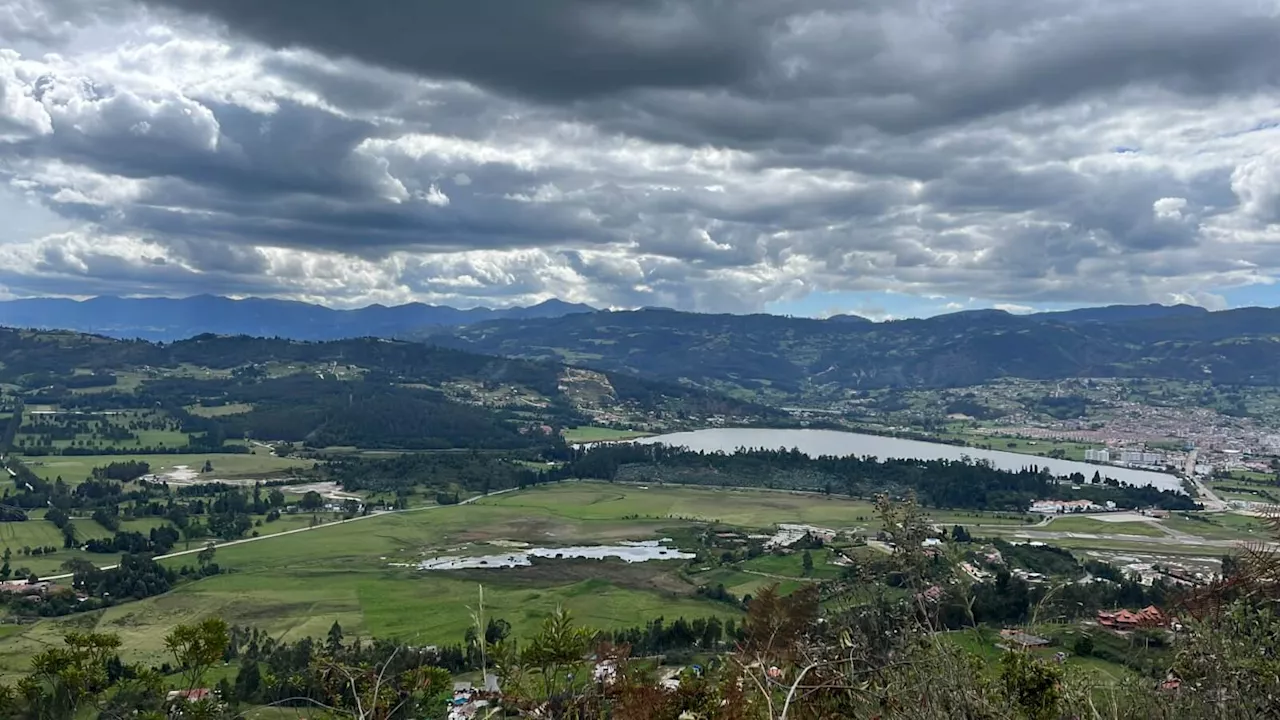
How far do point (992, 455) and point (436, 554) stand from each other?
79.1 metres

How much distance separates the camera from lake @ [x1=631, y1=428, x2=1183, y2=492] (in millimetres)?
95062

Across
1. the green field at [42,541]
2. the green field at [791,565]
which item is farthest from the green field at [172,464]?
the green field at [791,565]

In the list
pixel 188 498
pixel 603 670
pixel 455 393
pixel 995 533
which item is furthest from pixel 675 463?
pixel 603 670

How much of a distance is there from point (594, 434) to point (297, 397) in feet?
156

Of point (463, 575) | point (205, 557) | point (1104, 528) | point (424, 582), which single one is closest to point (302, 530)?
point (205, 557)

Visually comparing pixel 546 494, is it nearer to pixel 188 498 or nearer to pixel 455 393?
pixel 188 498

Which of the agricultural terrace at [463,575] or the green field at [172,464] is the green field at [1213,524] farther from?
the green field at [172,464]

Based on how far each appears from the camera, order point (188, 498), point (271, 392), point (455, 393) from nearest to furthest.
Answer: point (188, 498), point (271, 392), point (455, 393)

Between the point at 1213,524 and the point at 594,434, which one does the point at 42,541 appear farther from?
the point at 594,434

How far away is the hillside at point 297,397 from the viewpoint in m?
111

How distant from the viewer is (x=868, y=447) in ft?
376

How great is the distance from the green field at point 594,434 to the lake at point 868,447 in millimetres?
4487

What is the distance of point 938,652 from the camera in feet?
15.3

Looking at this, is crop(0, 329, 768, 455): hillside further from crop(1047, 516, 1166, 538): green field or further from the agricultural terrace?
crop(1047, 516, 1166, 538): green field
